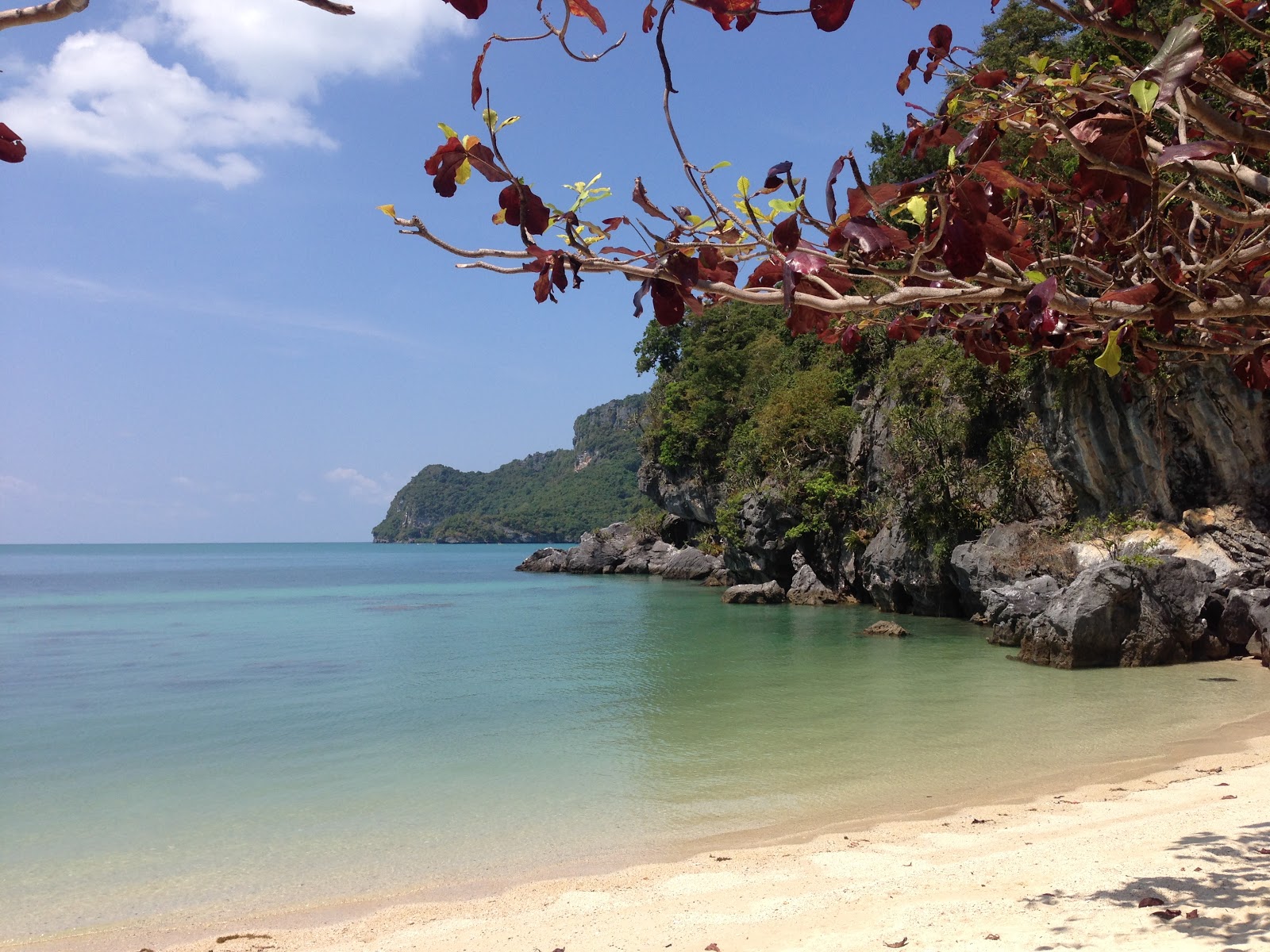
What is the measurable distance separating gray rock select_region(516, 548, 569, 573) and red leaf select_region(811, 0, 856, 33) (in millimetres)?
47800

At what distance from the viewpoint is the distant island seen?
10588 cm

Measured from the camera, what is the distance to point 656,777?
7520mm

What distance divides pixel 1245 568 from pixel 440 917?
40.3ft

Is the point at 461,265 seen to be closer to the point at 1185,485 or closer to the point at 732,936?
the point at 732,936

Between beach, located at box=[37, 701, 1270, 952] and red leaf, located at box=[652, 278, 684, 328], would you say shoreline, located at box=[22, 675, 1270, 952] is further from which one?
red leaf, located at box=[652, 278, 684, 328]

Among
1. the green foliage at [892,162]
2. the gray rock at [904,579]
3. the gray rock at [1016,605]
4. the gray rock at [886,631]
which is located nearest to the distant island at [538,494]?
the green foliage at [892,162]

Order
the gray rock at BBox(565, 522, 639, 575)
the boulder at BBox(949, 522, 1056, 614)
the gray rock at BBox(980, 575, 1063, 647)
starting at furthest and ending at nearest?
the gray rock at BBox(565, 522, 639, 575) → the boulder at BBox(949, 522, 1056, 614) → the gray rock at BBox(980, 575, 1063, 647)

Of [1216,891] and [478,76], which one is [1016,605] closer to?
[1216,891]

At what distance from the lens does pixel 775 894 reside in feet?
14.8

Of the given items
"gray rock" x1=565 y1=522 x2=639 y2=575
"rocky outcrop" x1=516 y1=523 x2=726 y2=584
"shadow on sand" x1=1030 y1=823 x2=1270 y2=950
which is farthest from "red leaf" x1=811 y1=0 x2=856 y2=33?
"gray rock" x1=565 y1=522 x2=639 y2=575

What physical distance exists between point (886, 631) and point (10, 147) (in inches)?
643

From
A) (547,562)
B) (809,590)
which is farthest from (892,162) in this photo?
(547,562)

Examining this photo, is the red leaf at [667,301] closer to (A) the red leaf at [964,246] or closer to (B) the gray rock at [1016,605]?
(A) the red leaf at [964,246]

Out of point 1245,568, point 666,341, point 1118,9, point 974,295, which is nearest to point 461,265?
point 974,295
